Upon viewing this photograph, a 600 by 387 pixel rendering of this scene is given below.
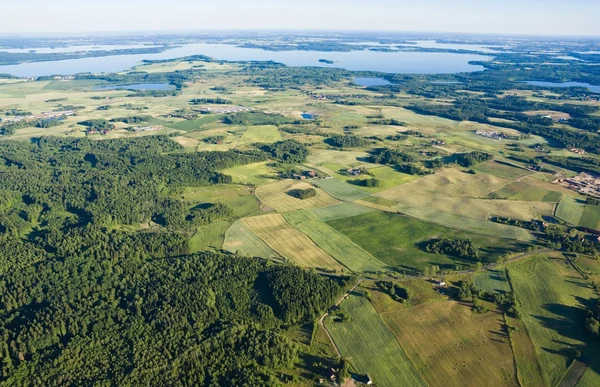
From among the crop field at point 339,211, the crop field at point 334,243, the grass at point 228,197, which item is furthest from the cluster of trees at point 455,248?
the grass at point 228,197

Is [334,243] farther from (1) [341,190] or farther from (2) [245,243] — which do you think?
(1) [341,190]

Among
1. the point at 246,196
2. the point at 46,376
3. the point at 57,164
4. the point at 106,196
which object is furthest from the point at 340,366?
the point at 57,164

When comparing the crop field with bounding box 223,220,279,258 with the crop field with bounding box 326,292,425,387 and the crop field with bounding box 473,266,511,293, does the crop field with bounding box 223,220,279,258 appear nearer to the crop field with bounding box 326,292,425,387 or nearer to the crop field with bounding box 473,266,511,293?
the crop field with bounding box 326,292,425,387

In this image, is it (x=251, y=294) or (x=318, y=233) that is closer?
(x=251, y=294)

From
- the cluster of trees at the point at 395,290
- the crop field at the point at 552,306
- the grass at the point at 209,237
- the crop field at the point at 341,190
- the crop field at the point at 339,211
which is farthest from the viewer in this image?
the crop field at the point at 341,190

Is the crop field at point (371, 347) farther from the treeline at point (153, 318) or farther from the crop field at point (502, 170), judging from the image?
the crop field at point (502, 170)

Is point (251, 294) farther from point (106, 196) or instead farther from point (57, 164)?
point (57, 164)

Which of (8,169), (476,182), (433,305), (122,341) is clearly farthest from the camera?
(8,169)
